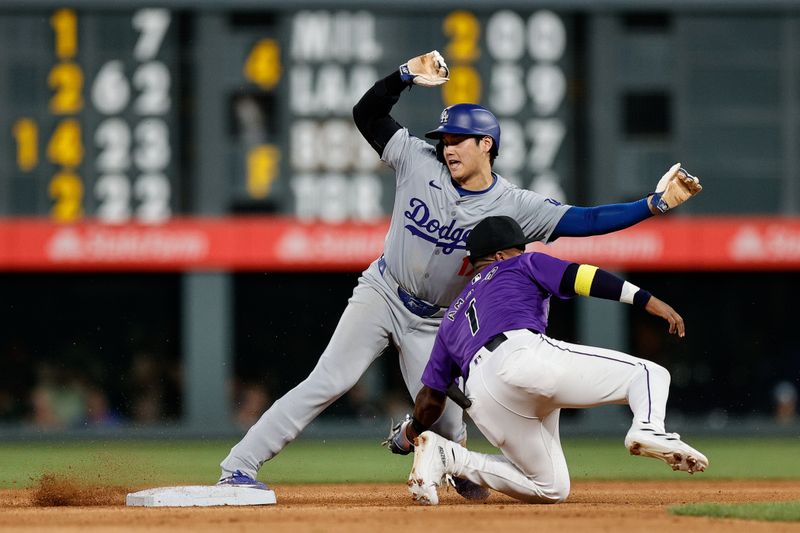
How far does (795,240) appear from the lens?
57.3 feet

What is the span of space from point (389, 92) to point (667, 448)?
78.3 inches

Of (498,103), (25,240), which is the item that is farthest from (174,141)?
(498,103)

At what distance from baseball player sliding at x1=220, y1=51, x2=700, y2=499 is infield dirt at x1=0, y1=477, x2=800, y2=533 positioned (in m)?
0.43

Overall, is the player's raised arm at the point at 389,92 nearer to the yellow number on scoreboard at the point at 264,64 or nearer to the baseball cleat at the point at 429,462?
the baseball cleat at the point at 429,462

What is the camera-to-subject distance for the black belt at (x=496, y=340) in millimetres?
Result: 6023

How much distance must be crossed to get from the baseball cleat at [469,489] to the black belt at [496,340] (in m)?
0.92

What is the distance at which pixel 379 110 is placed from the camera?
6535 mm

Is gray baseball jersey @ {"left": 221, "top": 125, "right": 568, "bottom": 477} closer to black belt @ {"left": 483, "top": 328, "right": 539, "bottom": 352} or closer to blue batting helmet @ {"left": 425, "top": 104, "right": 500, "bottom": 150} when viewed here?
blue batting helmet @ {"left": 425, "top": 104, "right": 500, "bottom": 150}

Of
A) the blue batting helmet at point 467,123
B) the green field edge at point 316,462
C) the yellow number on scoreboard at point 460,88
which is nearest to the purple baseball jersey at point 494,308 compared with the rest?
Answer: the blue batting helmet at point 467,123

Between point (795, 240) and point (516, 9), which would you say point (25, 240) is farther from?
point (795, 240)

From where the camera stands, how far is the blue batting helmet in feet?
21.0

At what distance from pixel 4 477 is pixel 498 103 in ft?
26.3

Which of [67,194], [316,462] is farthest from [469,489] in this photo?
[67,194]

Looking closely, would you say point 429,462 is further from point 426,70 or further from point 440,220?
point 426,70
